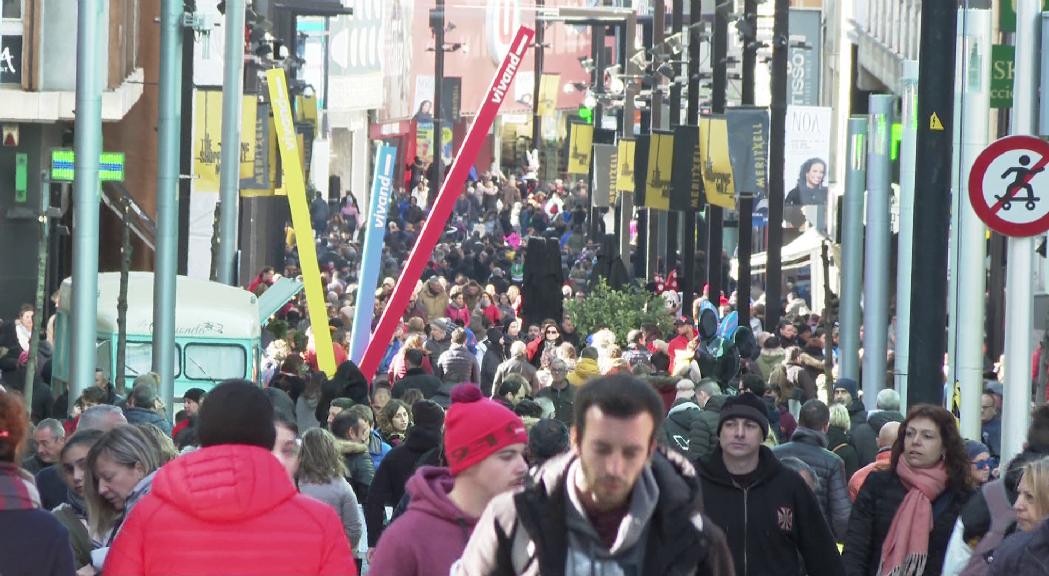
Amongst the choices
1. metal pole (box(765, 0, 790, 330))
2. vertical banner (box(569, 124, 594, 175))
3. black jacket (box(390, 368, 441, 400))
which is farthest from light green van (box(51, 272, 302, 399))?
vertical banner (box(569, 124, 594, 175))

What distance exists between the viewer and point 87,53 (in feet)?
61.7

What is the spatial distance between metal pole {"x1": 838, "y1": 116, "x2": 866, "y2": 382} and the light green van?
5691 mm

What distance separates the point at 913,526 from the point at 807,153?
94.9 ft

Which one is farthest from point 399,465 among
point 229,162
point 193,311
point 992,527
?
point 229,162

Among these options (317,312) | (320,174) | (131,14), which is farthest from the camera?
(320,174)

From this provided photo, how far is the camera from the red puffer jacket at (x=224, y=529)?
567cm

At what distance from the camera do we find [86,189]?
62.9ft

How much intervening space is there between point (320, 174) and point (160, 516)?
64.2 meters

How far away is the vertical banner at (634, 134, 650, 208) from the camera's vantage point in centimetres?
4197

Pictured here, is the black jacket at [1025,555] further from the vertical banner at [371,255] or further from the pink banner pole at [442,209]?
the vertical banner at [371,255]

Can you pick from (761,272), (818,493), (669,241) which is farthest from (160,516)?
(761,272)

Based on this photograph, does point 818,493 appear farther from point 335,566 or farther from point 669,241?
point 669,241

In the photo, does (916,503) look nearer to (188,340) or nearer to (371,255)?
(188,340)

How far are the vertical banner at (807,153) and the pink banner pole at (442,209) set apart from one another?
1129 centimetres
